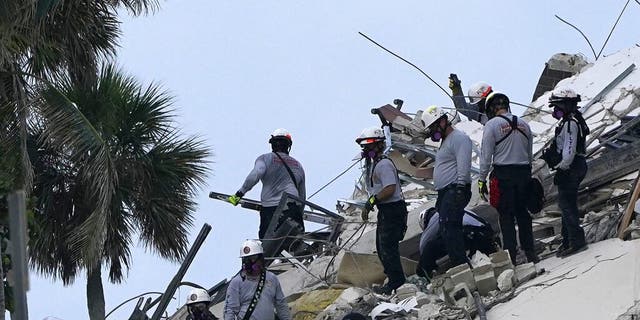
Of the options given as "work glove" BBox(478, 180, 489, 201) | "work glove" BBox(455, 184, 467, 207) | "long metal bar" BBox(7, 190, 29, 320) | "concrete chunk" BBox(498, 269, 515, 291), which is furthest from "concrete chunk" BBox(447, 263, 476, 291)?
"long metal bar" BBox(7, 190, 29, 320)

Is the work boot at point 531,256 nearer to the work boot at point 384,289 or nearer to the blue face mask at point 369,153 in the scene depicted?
the work boot at point 384,289

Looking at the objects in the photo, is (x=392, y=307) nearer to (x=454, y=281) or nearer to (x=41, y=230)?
(x=454, y=281)

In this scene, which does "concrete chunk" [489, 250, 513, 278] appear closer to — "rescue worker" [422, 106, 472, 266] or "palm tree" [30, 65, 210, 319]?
"rescue worker" [422, 106, 472, 266]

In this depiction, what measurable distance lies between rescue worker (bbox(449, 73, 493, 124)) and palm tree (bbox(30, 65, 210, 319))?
3.16 m

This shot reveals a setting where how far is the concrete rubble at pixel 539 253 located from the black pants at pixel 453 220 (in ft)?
0.71

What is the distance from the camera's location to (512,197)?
15711 mm

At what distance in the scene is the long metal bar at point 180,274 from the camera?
18531mm

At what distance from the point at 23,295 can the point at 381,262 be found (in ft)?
28.1

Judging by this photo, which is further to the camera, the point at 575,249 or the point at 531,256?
the point at 531,256

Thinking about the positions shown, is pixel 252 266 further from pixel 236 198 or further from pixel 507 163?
pixel 236 198

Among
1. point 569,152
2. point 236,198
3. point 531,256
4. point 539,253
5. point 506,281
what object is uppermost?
point 236,198

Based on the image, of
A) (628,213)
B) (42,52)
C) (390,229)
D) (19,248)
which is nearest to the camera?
(19,248)

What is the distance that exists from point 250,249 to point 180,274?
3166mm

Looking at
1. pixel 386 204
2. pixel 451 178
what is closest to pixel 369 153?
pixel 386 204
